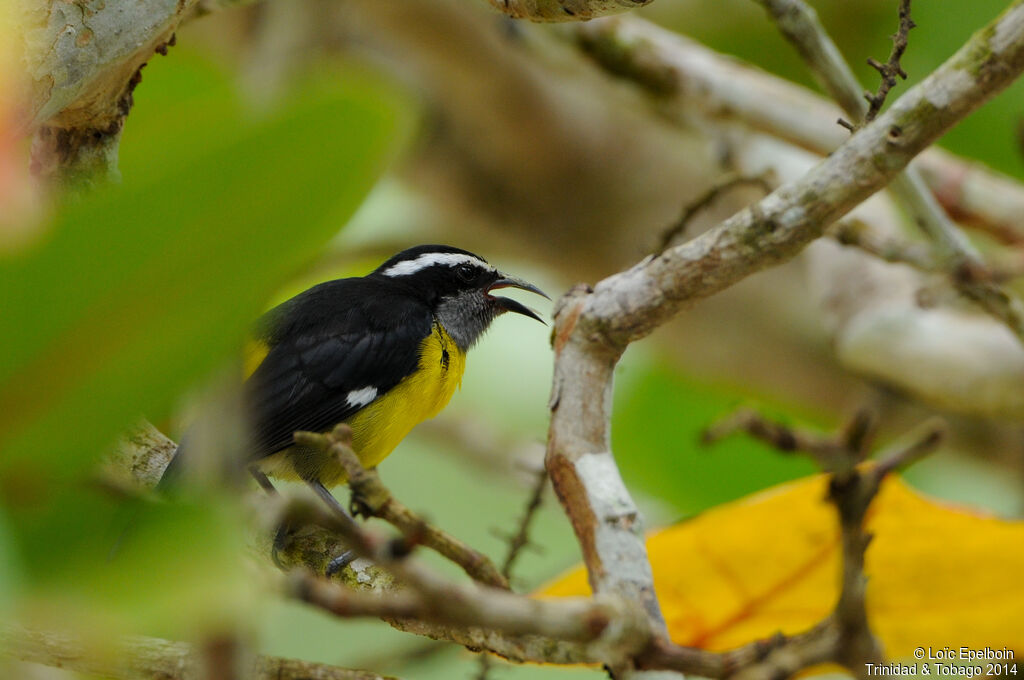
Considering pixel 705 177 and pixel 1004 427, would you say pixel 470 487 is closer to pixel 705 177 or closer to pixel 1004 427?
pixel 705 177

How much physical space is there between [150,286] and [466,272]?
7.39ft

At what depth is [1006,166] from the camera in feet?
15.5

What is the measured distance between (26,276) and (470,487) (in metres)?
4.98

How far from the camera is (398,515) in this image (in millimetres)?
1012

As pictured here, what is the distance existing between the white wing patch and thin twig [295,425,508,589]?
117 centimetres

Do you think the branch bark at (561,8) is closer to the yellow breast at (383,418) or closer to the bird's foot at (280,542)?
the bird's foot at (280,542)

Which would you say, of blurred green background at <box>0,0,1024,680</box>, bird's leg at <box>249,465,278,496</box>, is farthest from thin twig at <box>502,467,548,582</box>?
blurred green background at <box>0,0,1024,680</box>

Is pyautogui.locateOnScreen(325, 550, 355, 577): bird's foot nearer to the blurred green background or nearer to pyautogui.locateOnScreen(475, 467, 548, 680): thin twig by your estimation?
pyautogui.locateOnScreen(475, 467, 548, 680): thin twig

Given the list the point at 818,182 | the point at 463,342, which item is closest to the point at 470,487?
the point at 463,342

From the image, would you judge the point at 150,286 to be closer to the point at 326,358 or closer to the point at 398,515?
the point at 398,515

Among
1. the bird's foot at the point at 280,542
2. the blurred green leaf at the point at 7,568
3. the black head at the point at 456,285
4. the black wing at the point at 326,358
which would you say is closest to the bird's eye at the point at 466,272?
the black head at the point at 456,285

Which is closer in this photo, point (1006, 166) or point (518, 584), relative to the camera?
point (518, 584)

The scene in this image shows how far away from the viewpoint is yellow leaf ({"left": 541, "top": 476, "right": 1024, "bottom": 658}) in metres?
2.29

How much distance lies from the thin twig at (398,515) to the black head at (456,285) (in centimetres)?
168
